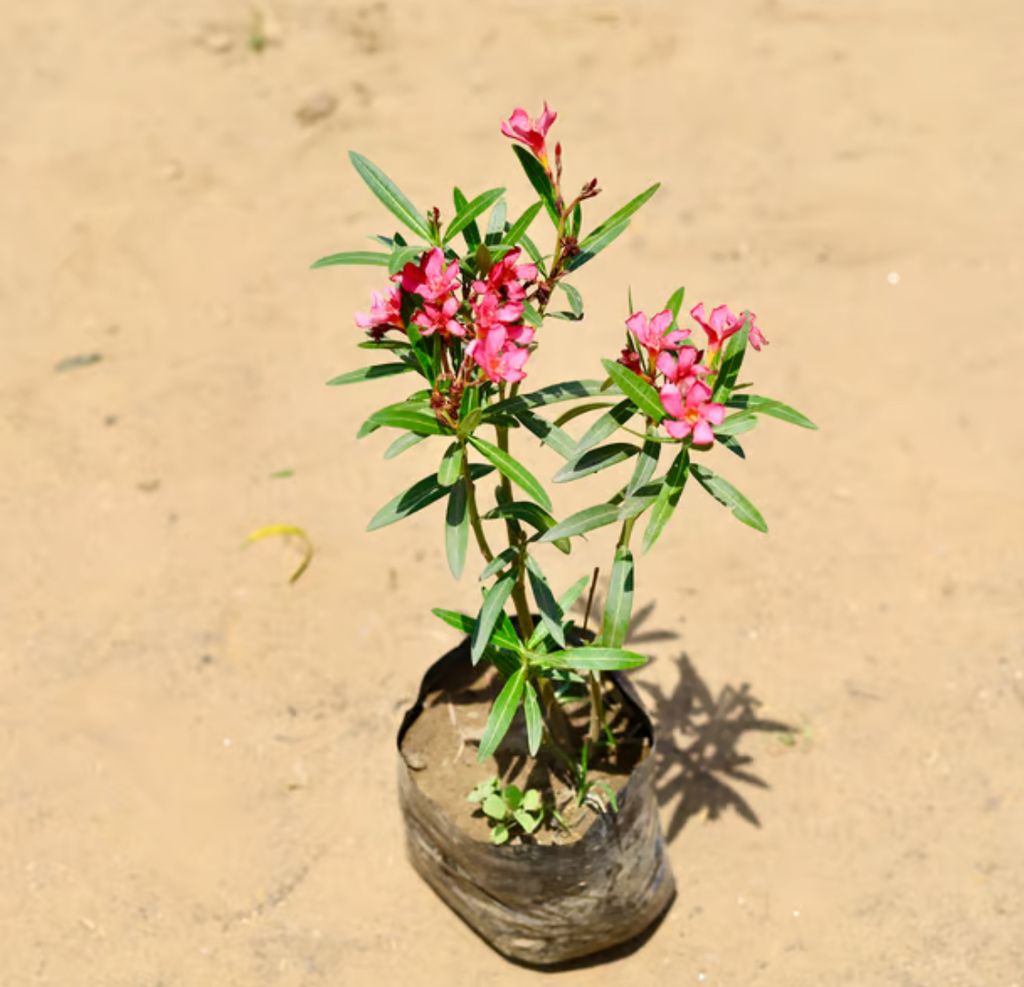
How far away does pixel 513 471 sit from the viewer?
2111mm

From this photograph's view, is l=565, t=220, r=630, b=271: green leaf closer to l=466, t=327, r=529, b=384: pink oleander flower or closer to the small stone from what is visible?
l=466, t=327, r=529, b=384: pink oleander flower

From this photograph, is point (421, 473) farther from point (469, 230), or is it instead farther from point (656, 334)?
point (656, 334)

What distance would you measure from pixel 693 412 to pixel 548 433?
0.30m

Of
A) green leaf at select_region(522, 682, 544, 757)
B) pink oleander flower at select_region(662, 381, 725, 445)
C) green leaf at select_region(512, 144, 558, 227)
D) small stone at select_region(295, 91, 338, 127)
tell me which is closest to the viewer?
pink oleander flower at select_region(662, 381, 725, 445)

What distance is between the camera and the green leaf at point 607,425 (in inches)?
83.5

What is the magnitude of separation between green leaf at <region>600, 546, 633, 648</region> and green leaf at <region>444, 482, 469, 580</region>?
0.27 meters

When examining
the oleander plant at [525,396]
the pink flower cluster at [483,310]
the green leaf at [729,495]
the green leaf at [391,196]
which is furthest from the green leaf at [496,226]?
the green leaf at [729,495]

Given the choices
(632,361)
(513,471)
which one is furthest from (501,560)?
(632,361)

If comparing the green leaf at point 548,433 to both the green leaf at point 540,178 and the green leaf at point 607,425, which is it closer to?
the green leaf at point 607,425

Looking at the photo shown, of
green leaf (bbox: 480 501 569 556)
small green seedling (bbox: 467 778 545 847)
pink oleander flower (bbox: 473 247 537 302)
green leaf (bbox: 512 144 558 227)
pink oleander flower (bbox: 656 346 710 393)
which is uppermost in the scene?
green leaf (bbox: 512 144 558 227)

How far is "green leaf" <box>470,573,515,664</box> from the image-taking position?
2182mm

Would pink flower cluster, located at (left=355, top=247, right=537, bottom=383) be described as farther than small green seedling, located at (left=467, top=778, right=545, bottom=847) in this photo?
No

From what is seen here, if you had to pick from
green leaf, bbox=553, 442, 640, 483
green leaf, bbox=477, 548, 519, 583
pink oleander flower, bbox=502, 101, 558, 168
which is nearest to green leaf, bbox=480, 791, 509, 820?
green leaf, bbox=477, 548, 519, 583

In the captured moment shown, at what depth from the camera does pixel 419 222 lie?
2217mm
